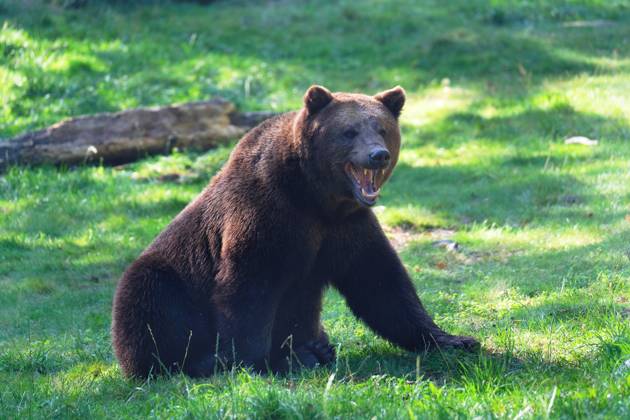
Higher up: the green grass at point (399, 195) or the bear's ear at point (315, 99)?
the bear's ear at point (315, 99)

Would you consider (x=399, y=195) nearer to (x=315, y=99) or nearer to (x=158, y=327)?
(x=315, y=99)

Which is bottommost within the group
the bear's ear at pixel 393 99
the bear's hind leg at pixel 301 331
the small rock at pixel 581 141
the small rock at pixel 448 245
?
the small rock at pixel 448 245

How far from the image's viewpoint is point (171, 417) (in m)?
5.19

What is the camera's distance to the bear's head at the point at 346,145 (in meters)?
6.50

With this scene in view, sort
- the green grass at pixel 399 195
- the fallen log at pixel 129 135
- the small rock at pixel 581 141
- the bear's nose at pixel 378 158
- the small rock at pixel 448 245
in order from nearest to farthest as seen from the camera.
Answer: the green grass at pixel 399 195, the bear's nose at pixel 378 158, the small rock at pixel 448 245, the small rock at pixel 581 141, the fallen log at pixel 129 135

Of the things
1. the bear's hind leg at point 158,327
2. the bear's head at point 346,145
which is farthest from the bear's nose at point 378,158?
the bear's hind leg at point 158,327

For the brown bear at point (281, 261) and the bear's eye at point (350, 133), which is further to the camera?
the bear's eye at point (350, 133)

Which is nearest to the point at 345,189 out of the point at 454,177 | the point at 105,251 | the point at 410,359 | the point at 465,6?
the point at 410,359

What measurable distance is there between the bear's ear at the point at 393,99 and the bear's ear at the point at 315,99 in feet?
1.41

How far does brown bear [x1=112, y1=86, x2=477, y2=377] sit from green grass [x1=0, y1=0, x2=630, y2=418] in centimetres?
29

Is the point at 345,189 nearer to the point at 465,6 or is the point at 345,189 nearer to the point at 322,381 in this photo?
the point at 322,381

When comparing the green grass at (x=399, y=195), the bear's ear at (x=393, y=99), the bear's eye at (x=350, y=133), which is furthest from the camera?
the bear's ear at (x=393, y=99)

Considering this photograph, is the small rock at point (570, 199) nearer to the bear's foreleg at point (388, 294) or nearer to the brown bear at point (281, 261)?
the brown bear at point (281, 261)

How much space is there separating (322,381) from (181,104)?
8114 mm
